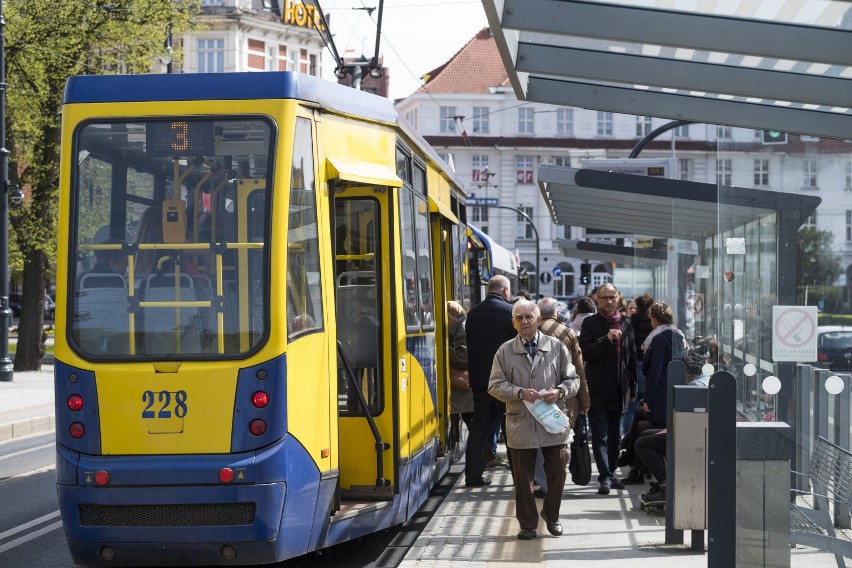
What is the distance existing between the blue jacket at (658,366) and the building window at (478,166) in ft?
239

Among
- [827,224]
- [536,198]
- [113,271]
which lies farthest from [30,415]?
[536,198]

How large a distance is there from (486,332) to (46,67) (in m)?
19.9

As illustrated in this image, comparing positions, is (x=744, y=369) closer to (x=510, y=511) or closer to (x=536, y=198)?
(x=510, y=511)

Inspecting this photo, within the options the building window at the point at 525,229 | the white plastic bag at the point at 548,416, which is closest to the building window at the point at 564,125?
the building window at the point at 525,229

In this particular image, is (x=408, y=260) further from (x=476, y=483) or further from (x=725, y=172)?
(x=476, y=483)

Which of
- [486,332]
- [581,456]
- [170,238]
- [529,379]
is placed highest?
[170,238]

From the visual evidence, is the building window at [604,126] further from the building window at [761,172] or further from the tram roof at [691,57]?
the building window at [761,172]

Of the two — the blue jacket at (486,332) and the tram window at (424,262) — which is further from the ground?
the tram window at (424,262)

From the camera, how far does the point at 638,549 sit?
883 cm

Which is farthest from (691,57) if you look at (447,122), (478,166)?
(447,122)

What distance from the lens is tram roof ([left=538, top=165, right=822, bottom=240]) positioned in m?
9.10

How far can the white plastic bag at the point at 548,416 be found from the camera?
917 centimetres

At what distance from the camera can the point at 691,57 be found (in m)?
8.84

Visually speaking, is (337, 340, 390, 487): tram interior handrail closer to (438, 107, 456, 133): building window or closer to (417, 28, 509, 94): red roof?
(417, 28, 509, 94): red roof
